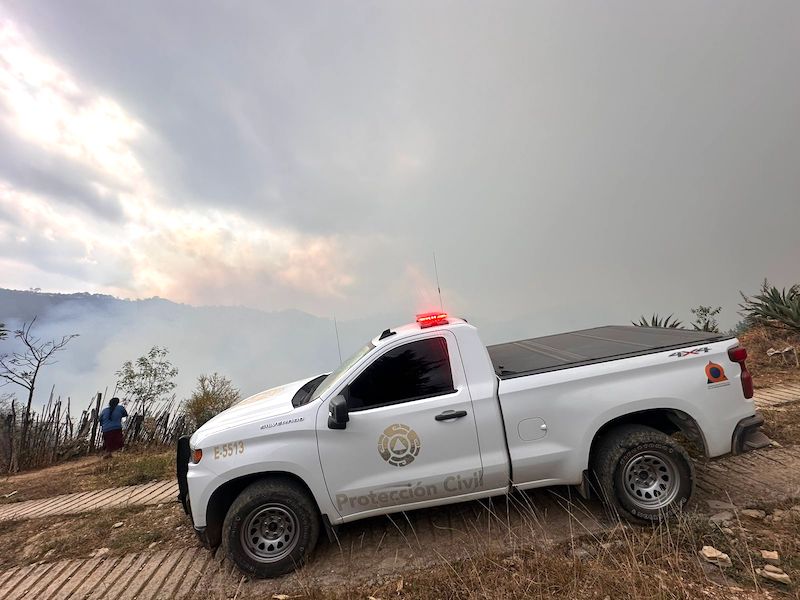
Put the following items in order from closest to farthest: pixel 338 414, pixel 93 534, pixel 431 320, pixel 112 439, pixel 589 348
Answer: pixel 338 414 → pixel 431 320 → pixel 589 348 → pixel 93 534 → pixel 112 439

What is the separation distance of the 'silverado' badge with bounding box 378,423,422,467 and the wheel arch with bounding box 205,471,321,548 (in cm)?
71

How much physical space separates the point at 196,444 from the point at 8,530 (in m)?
4.27

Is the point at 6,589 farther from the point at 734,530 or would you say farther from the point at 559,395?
the point at 734,530

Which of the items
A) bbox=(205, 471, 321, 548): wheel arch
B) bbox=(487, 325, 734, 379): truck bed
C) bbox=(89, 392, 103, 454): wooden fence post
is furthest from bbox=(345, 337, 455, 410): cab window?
bbox=(89, 392, 103, 454): wooden fence post

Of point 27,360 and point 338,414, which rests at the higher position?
point 27,360

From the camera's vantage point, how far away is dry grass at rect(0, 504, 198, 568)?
412 cm

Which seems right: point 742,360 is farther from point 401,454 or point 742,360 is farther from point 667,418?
point 401,454

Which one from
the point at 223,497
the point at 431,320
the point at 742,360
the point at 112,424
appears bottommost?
the point at 223,497

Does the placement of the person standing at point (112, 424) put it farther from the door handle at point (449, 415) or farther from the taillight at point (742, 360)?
the taillight at point (742, 360)

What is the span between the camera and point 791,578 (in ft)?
Answer: 7.97

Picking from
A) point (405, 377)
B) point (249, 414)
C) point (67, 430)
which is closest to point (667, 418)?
point (405, 377)

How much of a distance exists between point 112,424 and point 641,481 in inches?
445

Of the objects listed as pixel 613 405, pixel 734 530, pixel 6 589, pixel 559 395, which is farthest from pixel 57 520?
pixel 734 530

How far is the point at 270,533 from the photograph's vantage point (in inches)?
127
